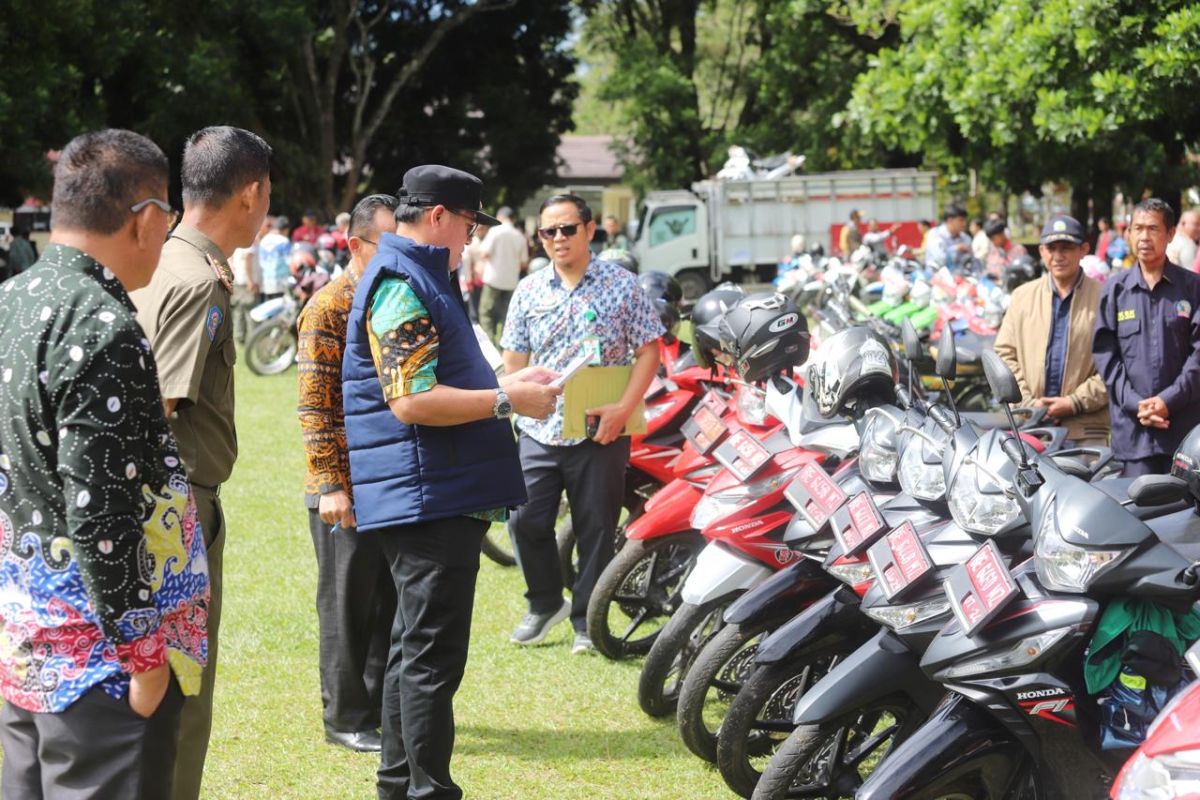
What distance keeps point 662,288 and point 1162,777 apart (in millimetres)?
5000

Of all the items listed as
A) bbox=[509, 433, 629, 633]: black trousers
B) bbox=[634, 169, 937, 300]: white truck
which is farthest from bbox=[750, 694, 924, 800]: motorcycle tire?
bbox=[634, 169, 937, 300]: white truck

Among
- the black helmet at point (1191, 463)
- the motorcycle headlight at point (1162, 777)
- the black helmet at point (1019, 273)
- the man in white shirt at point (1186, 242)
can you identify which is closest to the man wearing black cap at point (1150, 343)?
the black helmet at point (1191, 463)

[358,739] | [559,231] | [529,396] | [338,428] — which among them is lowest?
[358,739]

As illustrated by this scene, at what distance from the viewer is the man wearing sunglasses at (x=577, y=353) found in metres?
5.90

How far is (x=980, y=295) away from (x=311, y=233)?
13433 mm

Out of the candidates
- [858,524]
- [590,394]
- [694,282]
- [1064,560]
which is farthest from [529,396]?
[694,282]

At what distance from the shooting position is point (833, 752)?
4.21 m

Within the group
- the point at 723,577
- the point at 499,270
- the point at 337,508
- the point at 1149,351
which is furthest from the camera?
the point at 499,270

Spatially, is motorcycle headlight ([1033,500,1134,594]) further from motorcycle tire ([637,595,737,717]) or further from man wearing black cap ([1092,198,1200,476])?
man wearing black cap ([1092,198,1200,476])

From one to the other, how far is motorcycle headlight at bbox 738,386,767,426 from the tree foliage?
19335 mm

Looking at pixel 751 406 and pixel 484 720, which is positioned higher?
pixel 751 406

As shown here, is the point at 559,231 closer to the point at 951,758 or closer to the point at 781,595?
the point at 781,595

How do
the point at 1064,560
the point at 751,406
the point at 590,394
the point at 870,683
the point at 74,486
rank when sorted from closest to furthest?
the point at 74,486
the point at 1064,560
the point at 870,683
the point at 751,406
the point at 590,394

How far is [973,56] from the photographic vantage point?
15.4m
